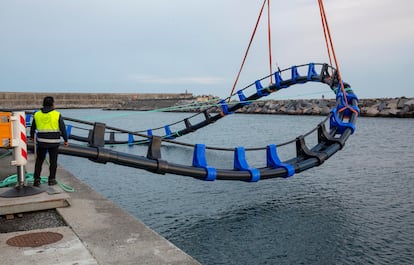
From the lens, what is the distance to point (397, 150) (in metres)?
23.0

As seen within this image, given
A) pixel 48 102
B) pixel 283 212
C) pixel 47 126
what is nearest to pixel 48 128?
pixel 47 126

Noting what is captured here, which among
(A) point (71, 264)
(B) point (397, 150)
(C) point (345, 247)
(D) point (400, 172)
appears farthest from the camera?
(B) point (397, 150)

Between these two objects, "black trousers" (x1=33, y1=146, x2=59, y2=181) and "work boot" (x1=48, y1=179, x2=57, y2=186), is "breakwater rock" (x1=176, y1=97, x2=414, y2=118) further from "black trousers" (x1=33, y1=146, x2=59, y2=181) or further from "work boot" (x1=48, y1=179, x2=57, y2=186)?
"black trousers" (x1=33, y1=146, x2=59, y2=181)

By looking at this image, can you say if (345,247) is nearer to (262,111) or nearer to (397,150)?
(397,150)

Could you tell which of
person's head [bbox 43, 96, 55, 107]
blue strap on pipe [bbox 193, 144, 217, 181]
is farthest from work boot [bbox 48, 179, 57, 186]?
blue strap on pipe [bbox 193, 144, 217, 181]

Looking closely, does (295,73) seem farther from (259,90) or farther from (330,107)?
(330,107)

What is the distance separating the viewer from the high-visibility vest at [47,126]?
7.32m

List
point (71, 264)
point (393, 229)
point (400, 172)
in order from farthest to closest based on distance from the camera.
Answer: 1. point (400, 172)
2. point (393, 229)
3. point (71, 264)

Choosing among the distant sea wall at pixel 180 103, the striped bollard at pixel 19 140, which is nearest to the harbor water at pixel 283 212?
the striped bollard at pixel 19 140

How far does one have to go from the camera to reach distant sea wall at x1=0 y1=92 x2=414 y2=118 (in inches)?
2060

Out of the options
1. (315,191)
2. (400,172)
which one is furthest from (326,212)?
(400,172)

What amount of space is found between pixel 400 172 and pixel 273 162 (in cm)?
894

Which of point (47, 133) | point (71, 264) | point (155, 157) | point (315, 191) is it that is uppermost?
point (47, 133)

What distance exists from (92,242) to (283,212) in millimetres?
6568
